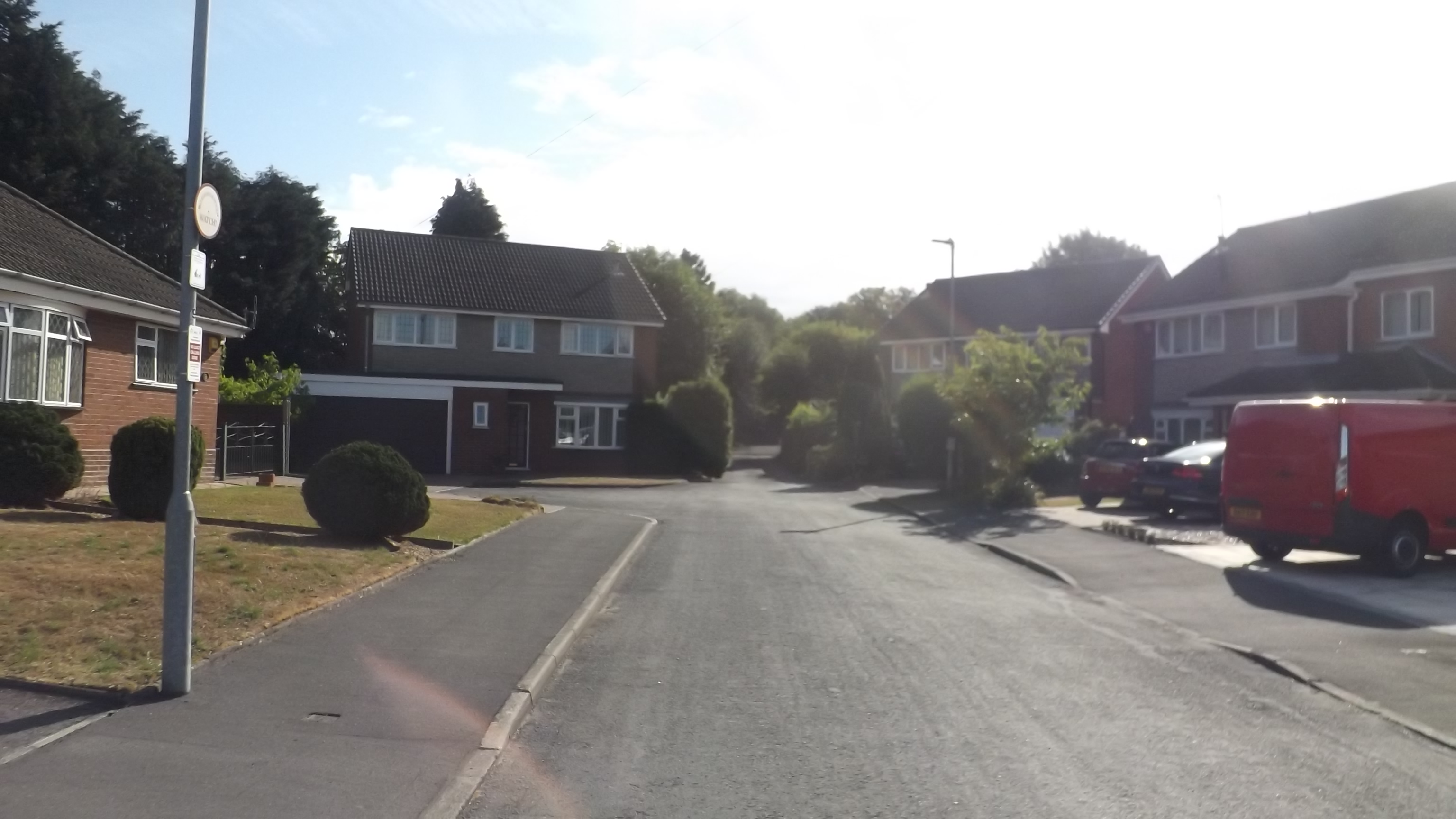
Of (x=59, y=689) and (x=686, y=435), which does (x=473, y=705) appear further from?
(x=686, y=435)

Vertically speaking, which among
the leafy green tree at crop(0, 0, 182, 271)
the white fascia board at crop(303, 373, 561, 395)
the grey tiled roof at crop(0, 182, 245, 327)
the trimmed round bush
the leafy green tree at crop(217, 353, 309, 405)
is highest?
the leafy green tree at crop(0, 0, 182, 271)

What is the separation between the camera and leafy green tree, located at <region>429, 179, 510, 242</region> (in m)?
66.0

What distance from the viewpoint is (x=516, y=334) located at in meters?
42.0

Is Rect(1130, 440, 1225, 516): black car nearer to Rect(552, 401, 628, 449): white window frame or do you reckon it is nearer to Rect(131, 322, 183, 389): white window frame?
Rect(131, 322, 183, 389): white window frame

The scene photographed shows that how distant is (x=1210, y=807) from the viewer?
20.9 feet

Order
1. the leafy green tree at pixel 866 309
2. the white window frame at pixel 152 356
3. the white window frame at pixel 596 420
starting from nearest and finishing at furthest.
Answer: the white window frame at pixel 152 356
the white window frame at pixel 596 420
the leafy green tree at pixel 866 309

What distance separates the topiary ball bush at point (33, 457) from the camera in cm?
1504

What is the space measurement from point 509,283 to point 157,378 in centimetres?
2180

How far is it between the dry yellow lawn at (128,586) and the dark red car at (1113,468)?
56.9 ft

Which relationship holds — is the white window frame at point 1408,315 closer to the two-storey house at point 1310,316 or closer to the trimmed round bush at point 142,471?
the two-storey house at point 1310,316

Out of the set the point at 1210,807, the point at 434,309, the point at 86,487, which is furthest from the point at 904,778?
the point at 434,309

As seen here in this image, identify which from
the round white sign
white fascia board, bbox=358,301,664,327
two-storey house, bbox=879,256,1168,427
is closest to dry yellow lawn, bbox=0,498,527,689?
the round white sign

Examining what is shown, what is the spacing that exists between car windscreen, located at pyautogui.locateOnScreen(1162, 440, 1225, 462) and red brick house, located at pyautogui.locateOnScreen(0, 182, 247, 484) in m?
17.7

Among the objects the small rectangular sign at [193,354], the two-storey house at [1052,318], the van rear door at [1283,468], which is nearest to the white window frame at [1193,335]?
the two-storey house at [1052,318]
